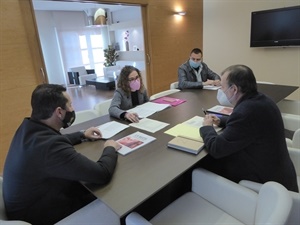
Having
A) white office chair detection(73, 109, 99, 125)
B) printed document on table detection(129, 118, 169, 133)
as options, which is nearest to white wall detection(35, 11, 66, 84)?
white office chair detection(73, 109, 99, 125)

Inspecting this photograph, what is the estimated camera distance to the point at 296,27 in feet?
12.1

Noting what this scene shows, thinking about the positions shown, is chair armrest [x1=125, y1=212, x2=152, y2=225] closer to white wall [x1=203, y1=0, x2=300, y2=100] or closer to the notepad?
the notepad

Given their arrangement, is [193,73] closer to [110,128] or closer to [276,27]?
[110,128]

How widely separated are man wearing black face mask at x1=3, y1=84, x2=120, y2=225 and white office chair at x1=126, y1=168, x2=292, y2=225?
0.33m

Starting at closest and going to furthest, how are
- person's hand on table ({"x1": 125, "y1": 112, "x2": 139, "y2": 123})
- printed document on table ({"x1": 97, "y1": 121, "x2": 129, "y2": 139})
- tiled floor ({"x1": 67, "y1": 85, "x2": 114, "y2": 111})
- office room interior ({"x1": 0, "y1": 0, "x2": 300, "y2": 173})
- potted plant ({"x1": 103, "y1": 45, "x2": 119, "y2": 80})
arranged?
printed document on table ({"x1": 97, "y1": 121, "x2": 129, "y2": 139}) → person's hand on table ({"x1": 125, "y1": 112, "x2": 139, "y2": 123}) → office room interior ({"x1": 0, "y1": 0, "x2": 300, "y2": 173}) → tiled floor ({"x1": 67, "y1": 85, "x2": 114, "y2": 111}) → potted plant ({"x1": 103, "y1": 45, "x2": 119, "y2": 80})

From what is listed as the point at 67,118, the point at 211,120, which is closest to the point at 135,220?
the point at 67,118

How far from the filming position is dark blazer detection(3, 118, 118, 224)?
38.0 inches

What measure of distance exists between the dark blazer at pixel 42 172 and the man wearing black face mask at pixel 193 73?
203cm

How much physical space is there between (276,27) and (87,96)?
5166 millimetres

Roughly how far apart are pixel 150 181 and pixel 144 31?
12.1 ft

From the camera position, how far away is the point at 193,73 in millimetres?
3062

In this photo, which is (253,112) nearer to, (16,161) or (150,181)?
(150,181)

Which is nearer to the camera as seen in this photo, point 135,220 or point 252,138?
point 135,220

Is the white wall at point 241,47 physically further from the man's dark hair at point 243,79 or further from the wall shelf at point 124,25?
the man's dark hair at point 243,79
